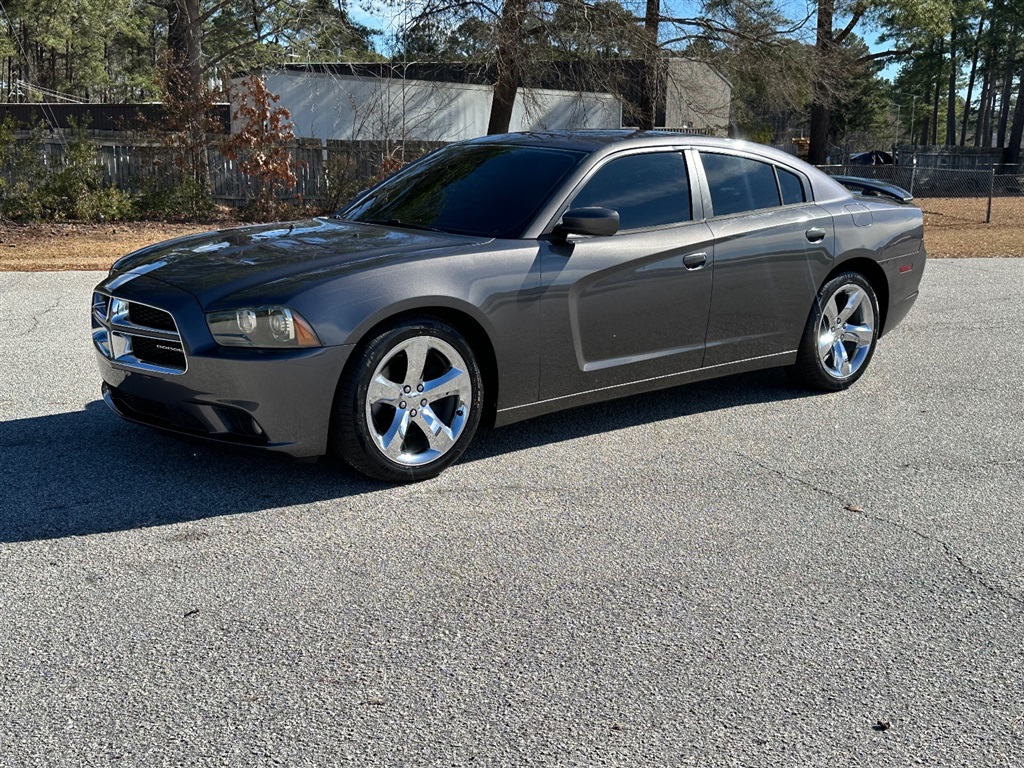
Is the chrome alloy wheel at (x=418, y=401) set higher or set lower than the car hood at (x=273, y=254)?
lower

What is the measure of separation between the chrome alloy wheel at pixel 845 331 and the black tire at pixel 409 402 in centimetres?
270

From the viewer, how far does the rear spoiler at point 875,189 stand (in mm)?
7977

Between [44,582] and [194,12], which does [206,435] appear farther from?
[194,12]

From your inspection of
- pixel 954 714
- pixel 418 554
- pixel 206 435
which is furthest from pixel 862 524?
pixel 206 435

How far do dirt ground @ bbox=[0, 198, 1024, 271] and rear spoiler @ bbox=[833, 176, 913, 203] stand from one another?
28.9ft

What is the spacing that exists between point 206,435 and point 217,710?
1912 mm

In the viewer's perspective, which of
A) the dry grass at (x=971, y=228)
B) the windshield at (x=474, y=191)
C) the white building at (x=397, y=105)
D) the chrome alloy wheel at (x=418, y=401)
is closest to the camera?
the chrome alloy wheel at (x=418, y=401)

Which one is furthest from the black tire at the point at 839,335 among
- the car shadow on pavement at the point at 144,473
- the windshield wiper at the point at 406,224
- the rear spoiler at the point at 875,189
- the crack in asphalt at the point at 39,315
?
Result: the crack in asphalt at the point at 39,315

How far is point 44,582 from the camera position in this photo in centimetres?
388

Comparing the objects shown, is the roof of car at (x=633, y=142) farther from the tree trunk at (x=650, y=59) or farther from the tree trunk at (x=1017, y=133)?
the tree trunk at (x=1017, y=133)

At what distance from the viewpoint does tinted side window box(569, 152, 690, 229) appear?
580cm

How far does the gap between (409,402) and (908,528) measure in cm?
224

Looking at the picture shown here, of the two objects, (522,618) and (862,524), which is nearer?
(522,618)

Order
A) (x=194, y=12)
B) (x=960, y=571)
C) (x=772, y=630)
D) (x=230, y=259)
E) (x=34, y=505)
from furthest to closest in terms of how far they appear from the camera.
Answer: (x=194, y=12)
(x=230, y=259)
(x=34, y=505)
(x=960, y=571)
(x=772, y=630)
